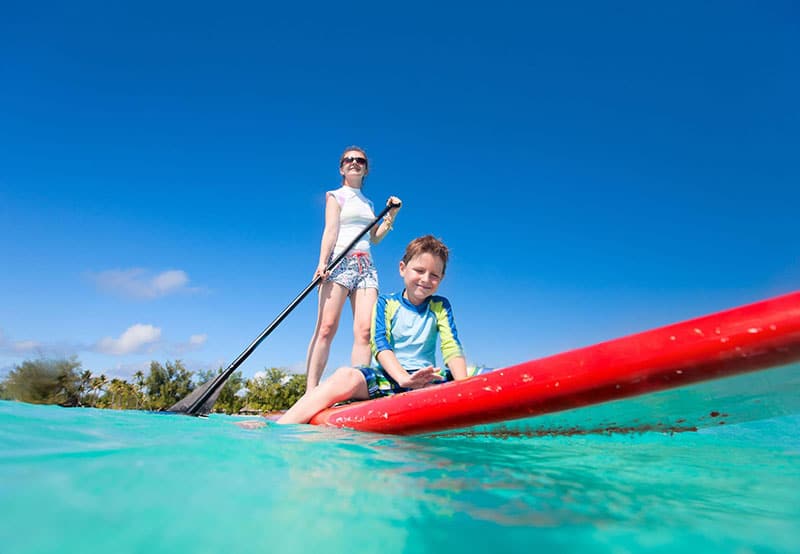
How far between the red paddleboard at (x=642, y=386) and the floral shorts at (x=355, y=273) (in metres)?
2.29

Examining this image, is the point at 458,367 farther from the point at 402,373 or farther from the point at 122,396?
the point at 122,396

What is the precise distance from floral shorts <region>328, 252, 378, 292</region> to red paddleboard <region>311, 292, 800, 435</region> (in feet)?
7.51

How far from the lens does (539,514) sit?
1.16 m

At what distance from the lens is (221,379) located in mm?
4293

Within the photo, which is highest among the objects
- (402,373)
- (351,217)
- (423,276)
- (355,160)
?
(355,160)

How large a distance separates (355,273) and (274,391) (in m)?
20.3

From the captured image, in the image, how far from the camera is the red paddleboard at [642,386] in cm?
166

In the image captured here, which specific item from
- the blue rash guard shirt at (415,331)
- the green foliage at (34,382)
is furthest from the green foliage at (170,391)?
the blue rash guard shirt at (415,331)

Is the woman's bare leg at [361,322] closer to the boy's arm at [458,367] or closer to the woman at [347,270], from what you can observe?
the woman at [347,270]

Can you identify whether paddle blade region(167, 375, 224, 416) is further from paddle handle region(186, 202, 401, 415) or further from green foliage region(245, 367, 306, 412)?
green foliage region(245, 367, 306, 412)

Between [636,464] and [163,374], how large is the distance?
97.6 ft

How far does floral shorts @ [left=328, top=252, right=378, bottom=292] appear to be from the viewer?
4.76 meters

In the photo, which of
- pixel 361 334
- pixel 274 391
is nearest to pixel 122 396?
pixel 274 391

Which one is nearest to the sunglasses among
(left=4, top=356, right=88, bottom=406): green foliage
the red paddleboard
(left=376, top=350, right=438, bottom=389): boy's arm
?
(left=376, top=350, right=438, bottom=389): boy's arm
